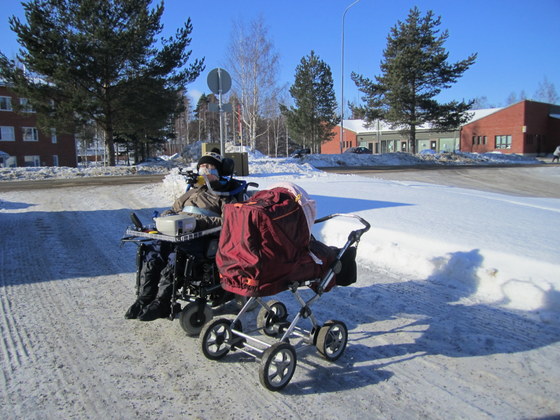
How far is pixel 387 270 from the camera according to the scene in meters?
5.55

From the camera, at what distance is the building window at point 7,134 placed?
41.7 m

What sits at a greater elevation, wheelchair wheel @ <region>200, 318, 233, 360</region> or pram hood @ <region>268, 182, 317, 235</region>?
pram hood @ <region>268, 182, 317, 235</region>

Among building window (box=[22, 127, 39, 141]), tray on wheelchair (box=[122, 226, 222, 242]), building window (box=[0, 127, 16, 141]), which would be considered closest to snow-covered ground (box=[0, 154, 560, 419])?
tray on wheelchair (box=[122, 226, 222, 242])

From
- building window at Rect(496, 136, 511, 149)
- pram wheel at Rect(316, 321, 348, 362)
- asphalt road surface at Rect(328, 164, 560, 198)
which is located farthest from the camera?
building window at Rect(496, 136, 511, 149)

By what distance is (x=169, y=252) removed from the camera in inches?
146

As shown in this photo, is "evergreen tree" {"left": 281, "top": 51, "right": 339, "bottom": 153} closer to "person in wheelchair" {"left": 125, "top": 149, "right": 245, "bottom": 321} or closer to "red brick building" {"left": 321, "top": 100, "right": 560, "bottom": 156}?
"red brick building" {"left": 321, "top": 100, "right": 560, "bottom": 156}

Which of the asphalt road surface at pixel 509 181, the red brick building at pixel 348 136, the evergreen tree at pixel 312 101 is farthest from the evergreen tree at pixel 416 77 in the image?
the red brick building at pixel 348 136

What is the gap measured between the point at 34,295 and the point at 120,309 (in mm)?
1137

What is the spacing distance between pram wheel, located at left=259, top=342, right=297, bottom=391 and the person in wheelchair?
42.8 inches

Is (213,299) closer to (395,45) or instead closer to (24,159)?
(395,45)

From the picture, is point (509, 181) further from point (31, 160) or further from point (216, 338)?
point (31, 160)

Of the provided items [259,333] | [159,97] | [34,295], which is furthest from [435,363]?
[159,97]

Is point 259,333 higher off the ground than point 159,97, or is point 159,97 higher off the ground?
point 159,97

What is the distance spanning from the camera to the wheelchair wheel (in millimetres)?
3242
